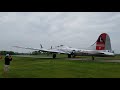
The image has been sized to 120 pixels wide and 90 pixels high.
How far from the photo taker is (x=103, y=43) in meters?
58.0

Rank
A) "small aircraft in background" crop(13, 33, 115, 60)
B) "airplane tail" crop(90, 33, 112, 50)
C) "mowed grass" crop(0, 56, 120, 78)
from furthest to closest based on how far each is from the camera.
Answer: "airplane tail" crop(90, 33, 112, 50) → "small aircraft in background" crop(13, 33, 115, 60) → "mowed grass" crop(0, 56, 120, 78)

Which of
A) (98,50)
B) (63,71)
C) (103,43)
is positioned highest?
(103,43)

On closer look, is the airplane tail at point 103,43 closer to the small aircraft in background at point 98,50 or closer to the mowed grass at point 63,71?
the small aircraft in background at point 98,50

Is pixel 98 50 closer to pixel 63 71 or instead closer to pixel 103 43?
pixel 103 43

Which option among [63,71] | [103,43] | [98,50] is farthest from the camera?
[103,43]

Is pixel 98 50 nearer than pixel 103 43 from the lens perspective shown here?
Yes

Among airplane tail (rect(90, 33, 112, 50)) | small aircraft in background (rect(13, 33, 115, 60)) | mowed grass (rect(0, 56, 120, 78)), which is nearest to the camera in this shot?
mowed grass (rect(0, 56, 120, 78))

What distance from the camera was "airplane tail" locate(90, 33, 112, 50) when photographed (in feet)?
187

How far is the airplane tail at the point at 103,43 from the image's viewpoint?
56969 millimetres

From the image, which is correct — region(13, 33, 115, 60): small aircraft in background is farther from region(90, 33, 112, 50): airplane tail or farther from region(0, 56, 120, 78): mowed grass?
region(0, 56, 120, 78): mowed grass

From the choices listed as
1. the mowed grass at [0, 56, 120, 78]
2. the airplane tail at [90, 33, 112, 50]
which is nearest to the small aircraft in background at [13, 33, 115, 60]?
the airplane tail at [90, 33, 112, 50]

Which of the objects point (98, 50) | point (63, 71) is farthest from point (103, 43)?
point (63, 71)
